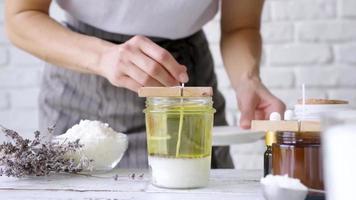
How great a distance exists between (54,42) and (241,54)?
34 cm

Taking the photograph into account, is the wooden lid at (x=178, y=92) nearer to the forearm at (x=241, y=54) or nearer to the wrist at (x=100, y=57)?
the wrist at (x=100, y=57)

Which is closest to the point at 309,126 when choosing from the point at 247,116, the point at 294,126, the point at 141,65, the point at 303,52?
the point at 294,126

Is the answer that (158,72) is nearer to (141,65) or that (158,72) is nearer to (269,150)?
(141,65)

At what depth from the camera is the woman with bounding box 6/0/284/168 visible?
0.77 meters

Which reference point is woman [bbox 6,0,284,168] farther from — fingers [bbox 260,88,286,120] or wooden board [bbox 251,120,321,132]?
wooden board [bbox 251,120,321,132]

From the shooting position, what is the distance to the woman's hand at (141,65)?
613 millimetres

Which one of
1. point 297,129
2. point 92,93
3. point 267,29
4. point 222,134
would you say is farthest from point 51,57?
point 267,29

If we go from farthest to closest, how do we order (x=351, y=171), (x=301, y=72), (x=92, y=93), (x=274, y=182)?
(x=301, y=72), (x=92, y=93), (x=274, y=182), (x=351, y=171)

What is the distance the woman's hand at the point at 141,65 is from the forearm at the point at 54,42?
34 mm

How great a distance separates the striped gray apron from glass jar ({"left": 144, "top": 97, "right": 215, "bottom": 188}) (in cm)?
32

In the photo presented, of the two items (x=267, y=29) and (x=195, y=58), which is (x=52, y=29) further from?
(x=267, y=29)

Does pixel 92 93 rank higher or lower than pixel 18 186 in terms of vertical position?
higher

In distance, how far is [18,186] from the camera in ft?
1.87

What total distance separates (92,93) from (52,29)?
0.16 meters
